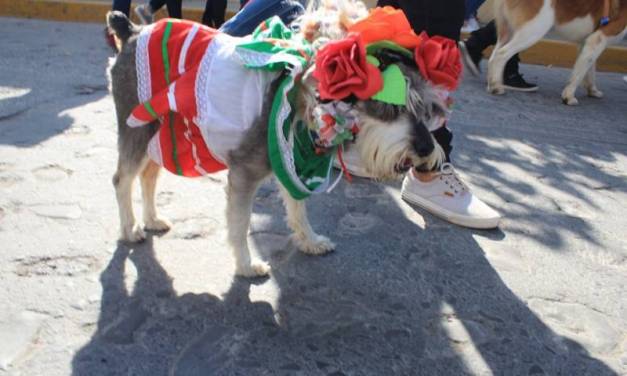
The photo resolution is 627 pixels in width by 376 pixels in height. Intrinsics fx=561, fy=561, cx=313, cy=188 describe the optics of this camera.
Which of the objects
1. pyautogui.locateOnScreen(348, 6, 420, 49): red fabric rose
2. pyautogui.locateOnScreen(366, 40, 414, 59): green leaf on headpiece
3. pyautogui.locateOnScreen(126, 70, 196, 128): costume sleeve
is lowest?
pyautogui.locateOnScreen(126, 70, 196, 128): costume sleeve

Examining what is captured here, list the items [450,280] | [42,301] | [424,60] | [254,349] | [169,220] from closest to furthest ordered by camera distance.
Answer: [424,60], [254,349], [42,301], [450,280], [169,220]

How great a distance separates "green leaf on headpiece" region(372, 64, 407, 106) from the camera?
6.72ft

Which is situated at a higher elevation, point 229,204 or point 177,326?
point 229,204

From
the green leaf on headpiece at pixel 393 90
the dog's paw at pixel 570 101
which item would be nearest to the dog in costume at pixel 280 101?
the green leaf on headpiece at pixel 393 90

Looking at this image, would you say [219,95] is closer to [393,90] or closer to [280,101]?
[280,101]

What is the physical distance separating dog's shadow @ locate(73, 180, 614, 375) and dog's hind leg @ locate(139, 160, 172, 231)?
0.12 m

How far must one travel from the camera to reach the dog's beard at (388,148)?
214 centimetres

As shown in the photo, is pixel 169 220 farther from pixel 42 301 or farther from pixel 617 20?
pixel 617 20

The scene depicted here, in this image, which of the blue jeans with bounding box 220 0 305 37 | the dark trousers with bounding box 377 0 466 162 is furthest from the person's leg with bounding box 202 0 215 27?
the dark trousers with bounding box 377 0 466 162

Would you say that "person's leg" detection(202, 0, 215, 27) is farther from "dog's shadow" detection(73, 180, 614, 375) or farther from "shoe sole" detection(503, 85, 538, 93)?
"dog's shadow" detection(73, 180, 614, 375)

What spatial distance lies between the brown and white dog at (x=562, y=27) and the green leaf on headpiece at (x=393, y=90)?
16.1ft

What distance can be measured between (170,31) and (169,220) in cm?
115

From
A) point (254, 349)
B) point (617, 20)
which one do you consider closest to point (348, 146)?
point (254, 349)

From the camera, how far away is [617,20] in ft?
20.6
